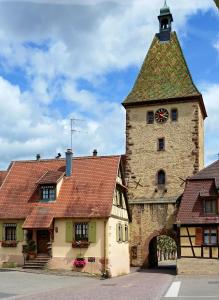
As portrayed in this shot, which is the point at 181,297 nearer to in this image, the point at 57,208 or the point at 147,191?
the point at 57,208

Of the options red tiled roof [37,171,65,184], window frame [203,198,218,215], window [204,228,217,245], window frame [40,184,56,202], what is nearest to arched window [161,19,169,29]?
window frame [203,198,218,215]

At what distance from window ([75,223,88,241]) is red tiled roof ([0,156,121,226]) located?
63cm

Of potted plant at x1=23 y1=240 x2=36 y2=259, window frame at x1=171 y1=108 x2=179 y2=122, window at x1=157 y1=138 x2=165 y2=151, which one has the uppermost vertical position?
window frame at x1=171 y1=108 x2=179 y2=122

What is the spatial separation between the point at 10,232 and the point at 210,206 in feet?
41.4

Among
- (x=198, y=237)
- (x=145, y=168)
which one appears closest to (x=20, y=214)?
(x=198, y=237)

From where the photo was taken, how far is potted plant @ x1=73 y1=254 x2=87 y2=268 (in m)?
26.1

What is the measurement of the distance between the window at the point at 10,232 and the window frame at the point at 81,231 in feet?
13.3

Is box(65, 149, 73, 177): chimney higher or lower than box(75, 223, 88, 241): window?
higher

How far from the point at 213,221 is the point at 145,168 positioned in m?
10.6

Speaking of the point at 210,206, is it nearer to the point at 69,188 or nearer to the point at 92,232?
the point at 92,232

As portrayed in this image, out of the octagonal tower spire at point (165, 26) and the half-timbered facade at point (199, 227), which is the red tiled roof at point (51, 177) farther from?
the octagonal tower spire at point (165, 26)

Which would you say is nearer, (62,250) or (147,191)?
(62,250)

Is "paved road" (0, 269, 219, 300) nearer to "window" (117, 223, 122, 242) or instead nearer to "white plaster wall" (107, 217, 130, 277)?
"white plaster wall" (107, 217, 130, 277)

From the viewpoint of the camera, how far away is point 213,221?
29.2 metres
